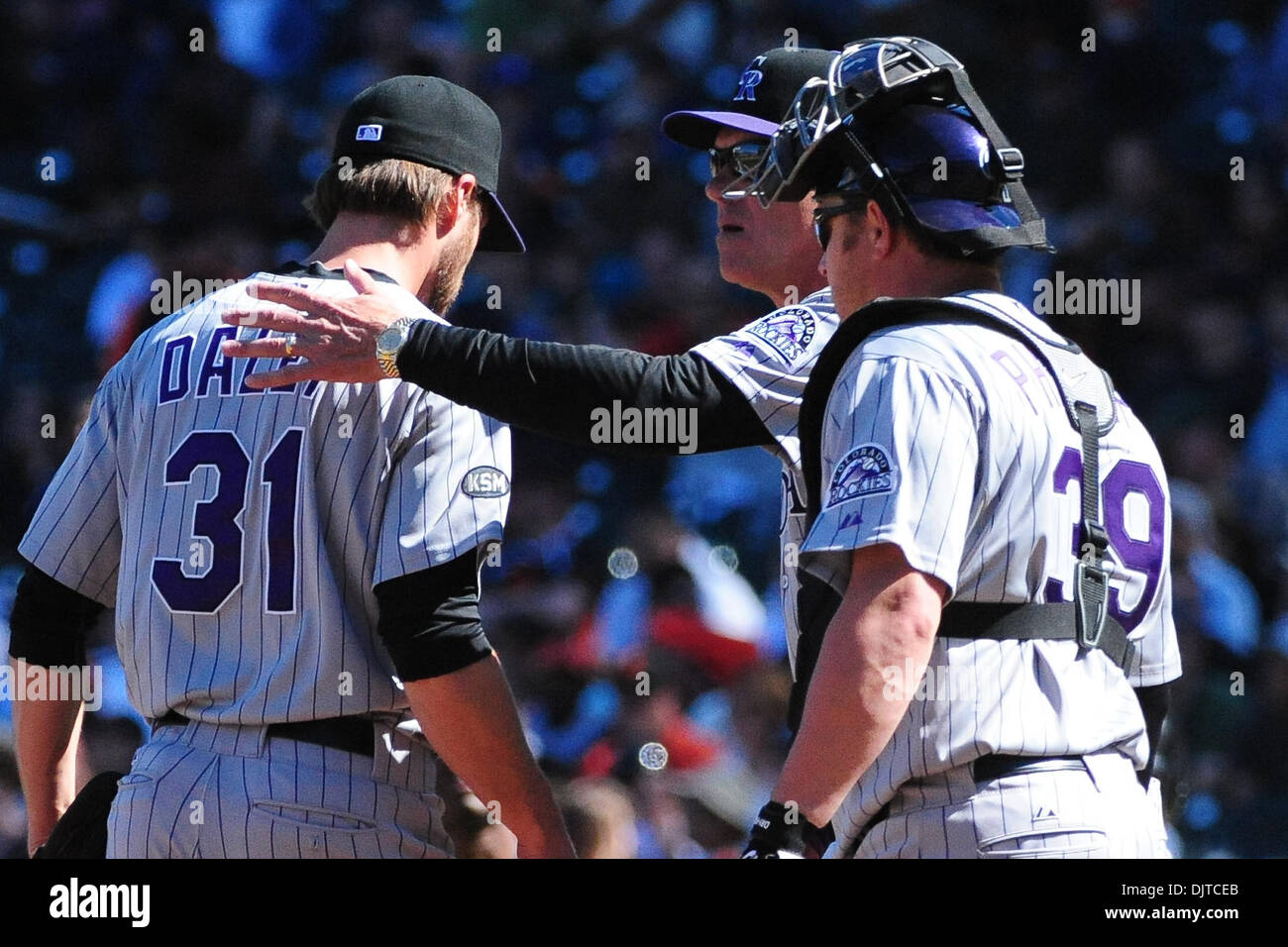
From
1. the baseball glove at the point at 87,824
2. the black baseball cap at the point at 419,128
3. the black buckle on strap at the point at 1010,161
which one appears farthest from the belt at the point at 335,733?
the black buckle on strap at the point at 1010,161

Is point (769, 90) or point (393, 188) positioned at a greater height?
point (769, 90)

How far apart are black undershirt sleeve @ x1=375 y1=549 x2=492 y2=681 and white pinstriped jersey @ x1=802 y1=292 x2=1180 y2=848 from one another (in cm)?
59

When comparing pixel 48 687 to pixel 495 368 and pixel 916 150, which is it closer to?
pixel 495 368

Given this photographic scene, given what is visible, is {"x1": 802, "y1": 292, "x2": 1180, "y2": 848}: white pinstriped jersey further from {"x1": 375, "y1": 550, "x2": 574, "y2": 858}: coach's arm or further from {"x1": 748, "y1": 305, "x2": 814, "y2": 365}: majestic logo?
{"x1": 375, "y1": 550, "x2": 574, "y2": 858}: coach's arm

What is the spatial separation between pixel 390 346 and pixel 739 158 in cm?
91

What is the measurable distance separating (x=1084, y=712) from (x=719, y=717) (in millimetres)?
3125

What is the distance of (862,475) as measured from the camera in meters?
1.86

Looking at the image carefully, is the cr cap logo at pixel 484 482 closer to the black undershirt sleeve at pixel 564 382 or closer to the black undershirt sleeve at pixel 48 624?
the black undershirt sleeve at pixel 564 382

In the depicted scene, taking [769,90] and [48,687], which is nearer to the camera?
[48,687]

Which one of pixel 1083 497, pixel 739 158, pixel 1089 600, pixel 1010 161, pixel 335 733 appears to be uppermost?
pixel 739 158

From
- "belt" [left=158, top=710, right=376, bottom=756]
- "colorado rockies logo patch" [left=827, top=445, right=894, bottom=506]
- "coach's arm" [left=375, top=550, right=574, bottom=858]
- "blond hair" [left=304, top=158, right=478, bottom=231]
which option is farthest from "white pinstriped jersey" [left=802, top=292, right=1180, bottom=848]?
"blond hair" [left=304, top=158, right=478, bottom=231]

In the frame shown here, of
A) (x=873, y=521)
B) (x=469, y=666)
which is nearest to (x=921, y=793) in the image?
(x=873, y=521)

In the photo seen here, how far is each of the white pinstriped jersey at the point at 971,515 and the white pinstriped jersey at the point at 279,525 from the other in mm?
630

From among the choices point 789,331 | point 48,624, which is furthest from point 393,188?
point 48,624
